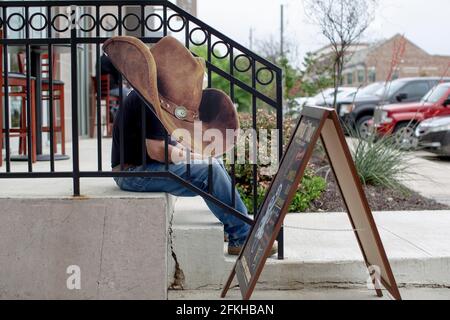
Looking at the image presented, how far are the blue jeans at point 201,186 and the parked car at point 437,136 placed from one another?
8.21 meters

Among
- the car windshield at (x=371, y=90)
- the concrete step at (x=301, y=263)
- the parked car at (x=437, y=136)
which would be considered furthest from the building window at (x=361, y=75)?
the concrete step at (x=301, y=263)

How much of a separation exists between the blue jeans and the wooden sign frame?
472 millimetres

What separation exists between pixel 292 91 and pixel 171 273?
922 centimetres

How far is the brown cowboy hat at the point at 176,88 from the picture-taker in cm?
403

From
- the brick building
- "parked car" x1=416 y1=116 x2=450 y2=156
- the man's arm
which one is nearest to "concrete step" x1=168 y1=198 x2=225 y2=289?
the man's arm

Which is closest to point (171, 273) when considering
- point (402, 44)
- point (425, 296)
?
point (425, 296)


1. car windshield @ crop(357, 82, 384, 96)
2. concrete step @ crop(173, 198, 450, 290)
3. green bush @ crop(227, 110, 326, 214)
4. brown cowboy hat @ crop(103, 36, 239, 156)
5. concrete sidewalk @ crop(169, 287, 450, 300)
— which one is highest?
car windshield @ crop(357, 82, 384, 96)

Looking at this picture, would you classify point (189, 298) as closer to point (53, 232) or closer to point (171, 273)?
point (171, 273)

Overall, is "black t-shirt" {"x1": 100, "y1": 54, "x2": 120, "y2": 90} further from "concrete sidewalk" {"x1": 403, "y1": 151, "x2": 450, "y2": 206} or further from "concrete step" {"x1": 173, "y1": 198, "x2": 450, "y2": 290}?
"concrete sidewalk" {"x1": 403, "y1": 151, "x2": 450, "y2": 206}

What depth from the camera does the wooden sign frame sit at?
3262 millimetres

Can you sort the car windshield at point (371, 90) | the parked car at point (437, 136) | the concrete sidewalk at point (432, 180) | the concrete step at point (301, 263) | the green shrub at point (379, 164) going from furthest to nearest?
the car windshield at point (371, 90) < the parked car at point (437, 136) < the concrete sidewalk at point (432, 180) < the green shrub at point (379, 164) < the concrete step at point (301, 263)

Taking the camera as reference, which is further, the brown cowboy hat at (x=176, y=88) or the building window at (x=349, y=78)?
the building window at (x=349, y=78)

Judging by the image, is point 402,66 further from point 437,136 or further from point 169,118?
point 169,118

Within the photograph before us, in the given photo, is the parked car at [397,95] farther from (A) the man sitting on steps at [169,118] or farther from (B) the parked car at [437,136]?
(A) the man sitting on steps at [169,118]
